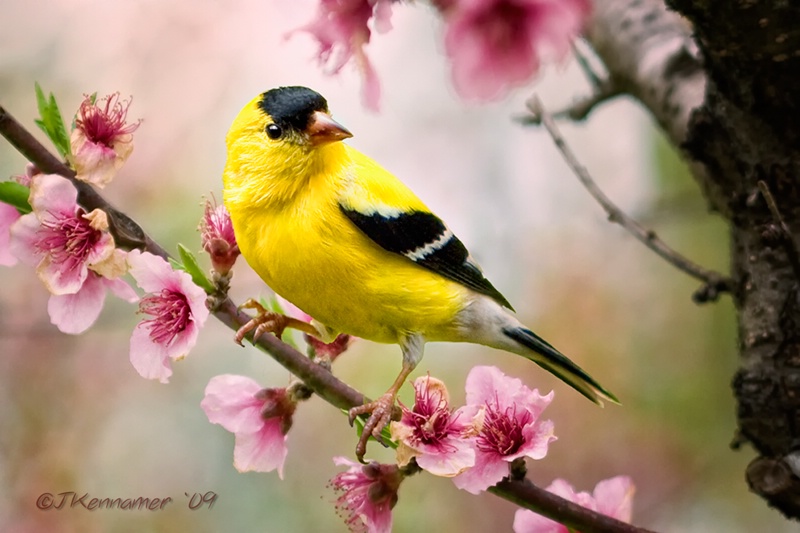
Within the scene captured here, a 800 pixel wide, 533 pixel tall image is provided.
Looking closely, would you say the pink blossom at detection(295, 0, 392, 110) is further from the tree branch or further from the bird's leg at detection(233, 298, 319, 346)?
the tree branch

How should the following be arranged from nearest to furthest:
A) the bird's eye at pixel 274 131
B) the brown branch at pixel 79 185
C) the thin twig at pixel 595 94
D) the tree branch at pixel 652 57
→ the brown branch at pixel 79 185 → the bird's eye at pixel 274 131 → the tree branch at pixel 652 57 → the thin twig at pixel 595 94

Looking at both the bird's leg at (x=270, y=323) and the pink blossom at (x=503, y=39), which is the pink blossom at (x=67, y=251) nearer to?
the bird's leg at (x=270, y=323)

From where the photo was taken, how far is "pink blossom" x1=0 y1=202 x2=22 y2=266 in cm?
A: 56

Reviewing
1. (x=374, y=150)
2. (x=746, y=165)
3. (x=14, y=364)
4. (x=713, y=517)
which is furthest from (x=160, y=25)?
(x=713, y=517)

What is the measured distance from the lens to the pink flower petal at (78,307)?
0.56m

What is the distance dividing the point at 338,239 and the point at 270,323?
0.09 metres

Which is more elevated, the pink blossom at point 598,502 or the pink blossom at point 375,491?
the pink blossom at point 375,491

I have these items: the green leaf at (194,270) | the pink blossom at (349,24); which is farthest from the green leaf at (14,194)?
the pink blossom at (349,24)

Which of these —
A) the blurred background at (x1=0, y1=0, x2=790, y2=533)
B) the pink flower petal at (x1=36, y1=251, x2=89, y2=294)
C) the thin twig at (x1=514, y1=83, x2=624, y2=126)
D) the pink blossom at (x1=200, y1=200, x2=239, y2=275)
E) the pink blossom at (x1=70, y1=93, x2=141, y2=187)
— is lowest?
the blurred background at (x1=0, y1=0, x2=790, y2=533)

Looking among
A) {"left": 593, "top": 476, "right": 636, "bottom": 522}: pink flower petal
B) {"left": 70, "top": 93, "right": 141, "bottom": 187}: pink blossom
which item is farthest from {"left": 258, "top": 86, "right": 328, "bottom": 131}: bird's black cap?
{"left": 593, "top": 476, "right": 636, "bottom": 522}: pink flower petal

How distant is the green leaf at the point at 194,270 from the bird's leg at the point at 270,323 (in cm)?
5

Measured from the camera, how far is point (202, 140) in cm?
102

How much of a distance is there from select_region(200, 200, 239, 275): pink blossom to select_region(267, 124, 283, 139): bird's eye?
0.26ft

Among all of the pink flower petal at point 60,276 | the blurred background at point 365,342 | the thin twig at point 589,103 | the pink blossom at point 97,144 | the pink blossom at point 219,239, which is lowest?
the blurred background at point 365,342
